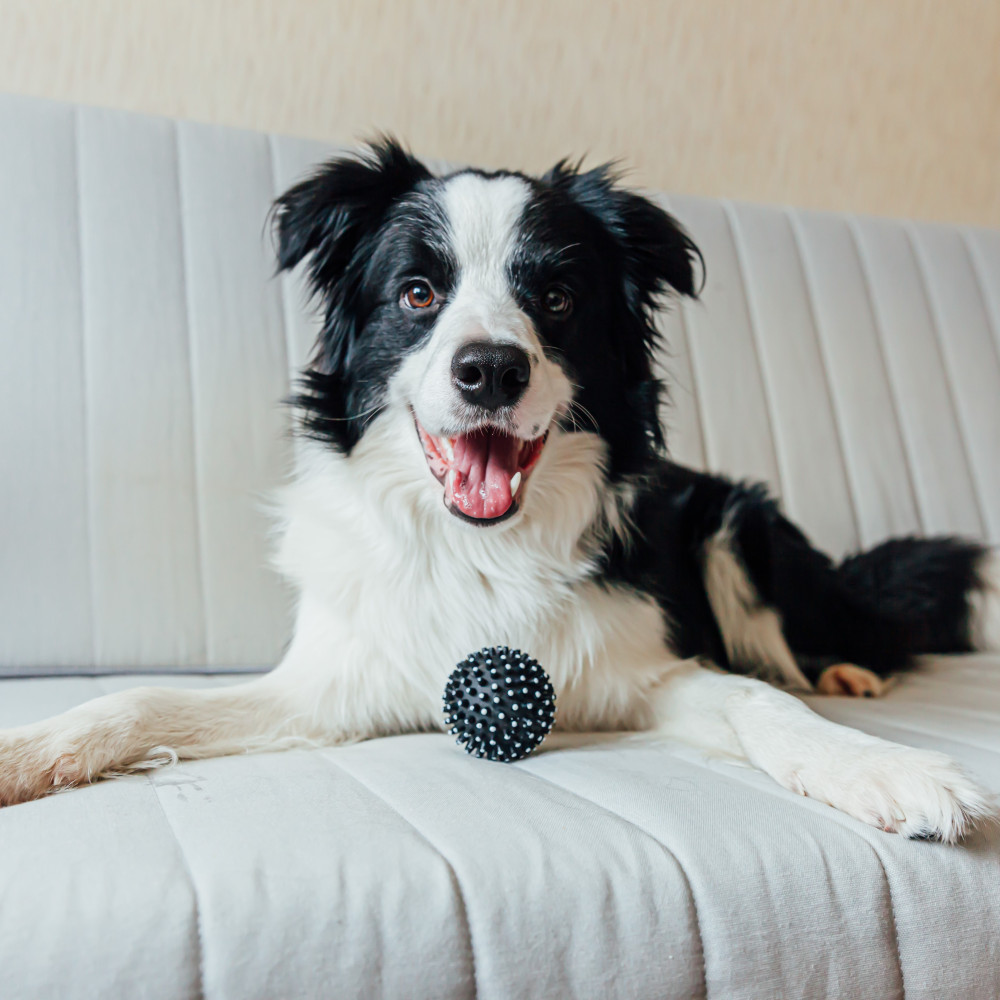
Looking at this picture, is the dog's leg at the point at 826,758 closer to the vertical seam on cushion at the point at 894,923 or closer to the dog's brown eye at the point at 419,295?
the vertical seam on cushion at the point at 894,923

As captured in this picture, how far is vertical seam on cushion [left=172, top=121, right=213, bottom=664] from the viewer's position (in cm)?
198

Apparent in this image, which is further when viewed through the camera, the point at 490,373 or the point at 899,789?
the point at 490,373

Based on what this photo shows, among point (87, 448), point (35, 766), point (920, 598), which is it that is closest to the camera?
point (35, 766)

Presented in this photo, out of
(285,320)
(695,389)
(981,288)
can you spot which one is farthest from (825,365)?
(285,320)

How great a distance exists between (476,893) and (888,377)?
7.43 feet

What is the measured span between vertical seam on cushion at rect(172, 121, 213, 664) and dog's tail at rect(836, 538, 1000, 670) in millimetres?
1457

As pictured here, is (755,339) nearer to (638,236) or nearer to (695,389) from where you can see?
(695,389)

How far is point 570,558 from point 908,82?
2.89 metres

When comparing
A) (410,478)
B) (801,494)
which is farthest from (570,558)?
(801,494)

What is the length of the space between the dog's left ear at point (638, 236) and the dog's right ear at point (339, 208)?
0.30 meters

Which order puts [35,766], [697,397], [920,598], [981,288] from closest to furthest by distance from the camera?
1. [35,766]
2. [920,598]
3. [697,397]
4. [981,288]

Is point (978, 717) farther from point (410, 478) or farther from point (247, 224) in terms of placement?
point (247, 224)

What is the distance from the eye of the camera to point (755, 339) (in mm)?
2531

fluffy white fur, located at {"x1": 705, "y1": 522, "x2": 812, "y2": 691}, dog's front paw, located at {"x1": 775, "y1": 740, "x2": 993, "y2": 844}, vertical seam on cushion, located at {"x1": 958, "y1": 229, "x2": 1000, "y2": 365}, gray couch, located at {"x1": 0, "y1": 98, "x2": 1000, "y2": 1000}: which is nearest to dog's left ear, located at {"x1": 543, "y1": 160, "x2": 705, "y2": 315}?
fluffy white fur, located at {"x1": 705, "y1": 522, "x2": 812, "y2": 691}
